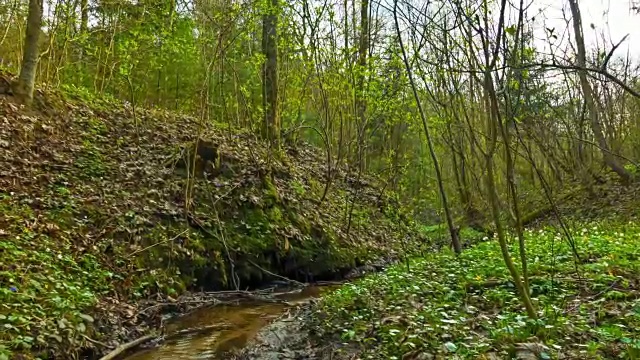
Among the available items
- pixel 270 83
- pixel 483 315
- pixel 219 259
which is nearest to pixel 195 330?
pixel 219 259

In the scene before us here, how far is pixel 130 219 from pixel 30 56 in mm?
4208

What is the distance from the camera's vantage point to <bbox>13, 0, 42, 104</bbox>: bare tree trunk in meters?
9.19

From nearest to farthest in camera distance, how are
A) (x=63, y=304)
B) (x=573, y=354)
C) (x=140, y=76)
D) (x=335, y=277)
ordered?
(x=573, y=354), (x=63, y=304), (x=335, y=277), (x=140, y=76)

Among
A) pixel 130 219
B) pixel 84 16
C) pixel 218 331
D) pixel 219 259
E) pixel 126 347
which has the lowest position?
pixel 218 331

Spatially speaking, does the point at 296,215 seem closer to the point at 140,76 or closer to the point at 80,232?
the point at 80,232

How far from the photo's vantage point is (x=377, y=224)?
1452 centimetres

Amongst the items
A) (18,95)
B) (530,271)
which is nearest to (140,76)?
(18,95)

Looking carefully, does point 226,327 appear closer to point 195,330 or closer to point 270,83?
point 195,330

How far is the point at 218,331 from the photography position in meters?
6.40

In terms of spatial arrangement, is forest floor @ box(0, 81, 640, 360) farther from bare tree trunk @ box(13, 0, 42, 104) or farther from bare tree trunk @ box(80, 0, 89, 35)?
bare tree trunk @ box(80, 0, 89, 35)

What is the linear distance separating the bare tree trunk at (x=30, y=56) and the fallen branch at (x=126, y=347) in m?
6.19

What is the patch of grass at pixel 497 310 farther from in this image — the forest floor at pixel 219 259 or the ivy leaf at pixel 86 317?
the ivy leaf at pixel 86 317

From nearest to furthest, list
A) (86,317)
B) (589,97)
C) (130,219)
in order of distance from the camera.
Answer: (86,317), (130,219), (589,97)

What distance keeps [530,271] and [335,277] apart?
5.13 meters
